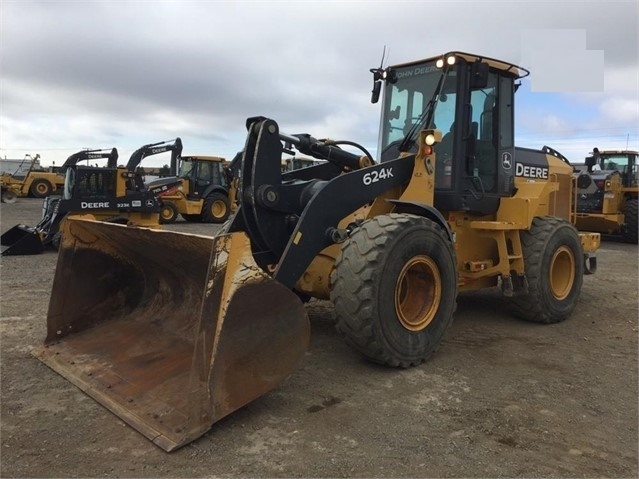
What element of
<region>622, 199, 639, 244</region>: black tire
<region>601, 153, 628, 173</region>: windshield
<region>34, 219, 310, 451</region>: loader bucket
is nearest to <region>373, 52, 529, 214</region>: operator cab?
<region>34, 219, 310, 451</region>: loader bucket

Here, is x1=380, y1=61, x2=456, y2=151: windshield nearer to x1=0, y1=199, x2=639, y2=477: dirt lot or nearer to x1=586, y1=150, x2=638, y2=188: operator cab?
x1=0, y1=199, x2=639, y2=477: dirt lot

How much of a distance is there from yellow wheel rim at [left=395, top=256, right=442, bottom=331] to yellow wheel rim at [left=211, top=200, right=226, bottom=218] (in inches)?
627

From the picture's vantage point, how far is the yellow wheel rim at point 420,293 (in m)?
4.30

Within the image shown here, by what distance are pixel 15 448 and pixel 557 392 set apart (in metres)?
3.52

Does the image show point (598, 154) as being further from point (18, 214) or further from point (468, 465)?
point (18, 214)

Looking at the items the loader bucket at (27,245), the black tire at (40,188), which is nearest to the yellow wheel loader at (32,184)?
the black tire at (40,188)

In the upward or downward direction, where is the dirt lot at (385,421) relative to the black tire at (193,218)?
downward

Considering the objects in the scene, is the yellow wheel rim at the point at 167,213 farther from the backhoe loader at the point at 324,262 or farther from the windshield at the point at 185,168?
the backhoe loader at the point at 324,262

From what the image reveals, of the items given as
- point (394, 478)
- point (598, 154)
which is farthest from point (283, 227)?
point (598, 154)

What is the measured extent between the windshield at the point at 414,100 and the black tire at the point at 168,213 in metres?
14.0

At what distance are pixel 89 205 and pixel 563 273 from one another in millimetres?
10067

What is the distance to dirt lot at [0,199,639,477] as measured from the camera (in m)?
2.82

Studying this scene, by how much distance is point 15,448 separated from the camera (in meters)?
2.95

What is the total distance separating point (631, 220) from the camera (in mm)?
14789
